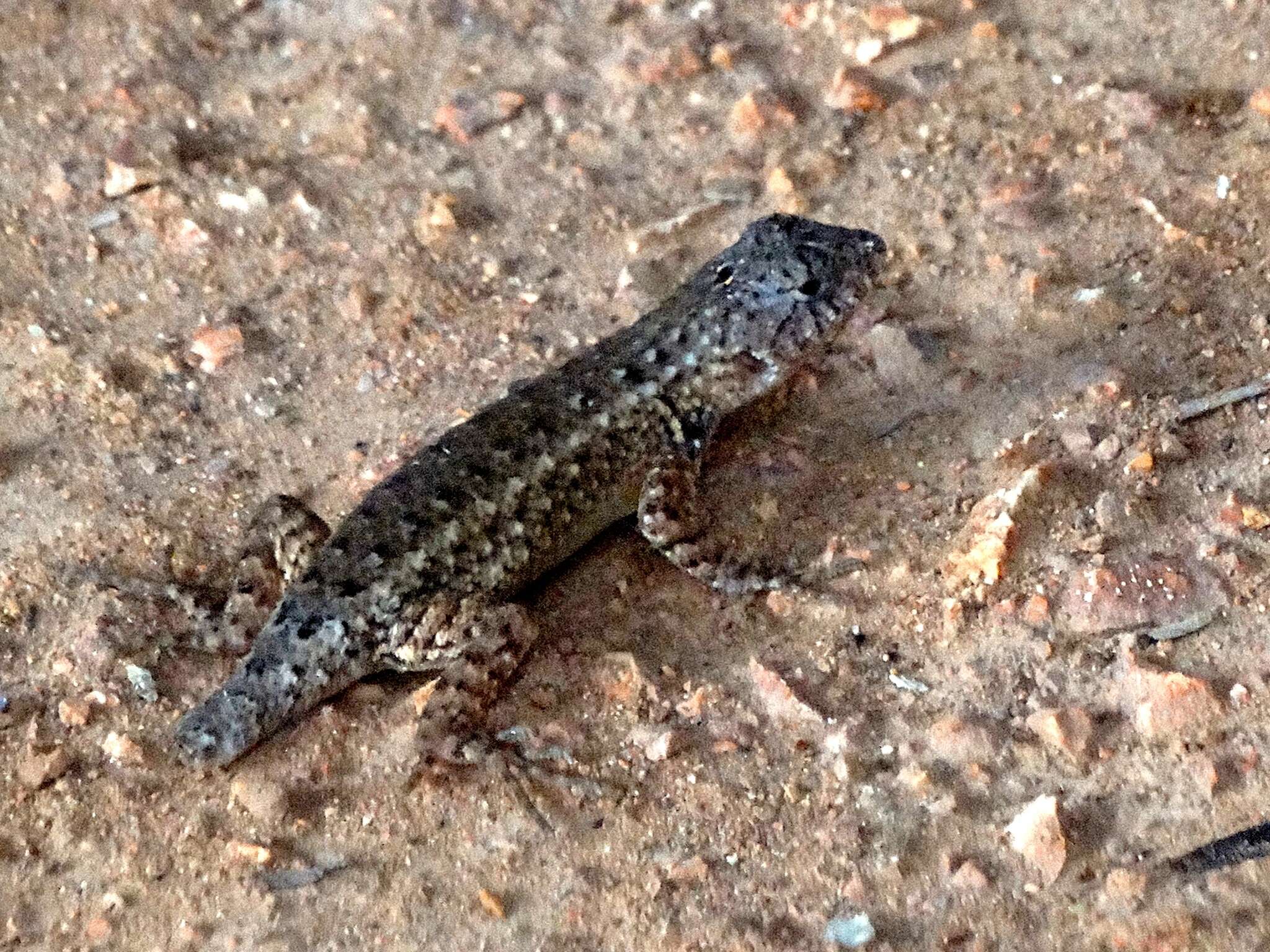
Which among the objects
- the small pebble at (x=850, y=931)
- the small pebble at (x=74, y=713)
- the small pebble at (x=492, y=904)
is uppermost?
the small pebble at (x=74, y=713)

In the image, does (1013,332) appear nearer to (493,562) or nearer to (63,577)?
(493,562)

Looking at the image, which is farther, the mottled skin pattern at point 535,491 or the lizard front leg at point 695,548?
the lizard front leg at point 695,548

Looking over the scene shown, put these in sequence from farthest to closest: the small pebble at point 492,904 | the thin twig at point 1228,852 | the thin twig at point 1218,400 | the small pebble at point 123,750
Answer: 1. the thin twig at point 1218,400
2. the small pebble at point 123,750
3. the small pebble at point 492,904
4. the thin twig at point 1228,852

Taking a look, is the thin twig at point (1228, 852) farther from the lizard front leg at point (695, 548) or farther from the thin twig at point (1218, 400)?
the thin twig at point (1218, 400)

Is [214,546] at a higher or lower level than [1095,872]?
higher

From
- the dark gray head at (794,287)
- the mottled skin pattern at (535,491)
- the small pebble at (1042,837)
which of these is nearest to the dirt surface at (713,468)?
the small pebble at (1042,837)

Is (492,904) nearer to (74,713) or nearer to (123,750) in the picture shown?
(123,750)

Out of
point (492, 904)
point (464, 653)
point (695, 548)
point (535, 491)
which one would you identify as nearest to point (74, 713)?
point (464, 653)

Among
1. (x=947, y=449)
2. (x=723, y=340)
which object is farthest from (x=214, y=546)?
(x=947, y=449)
